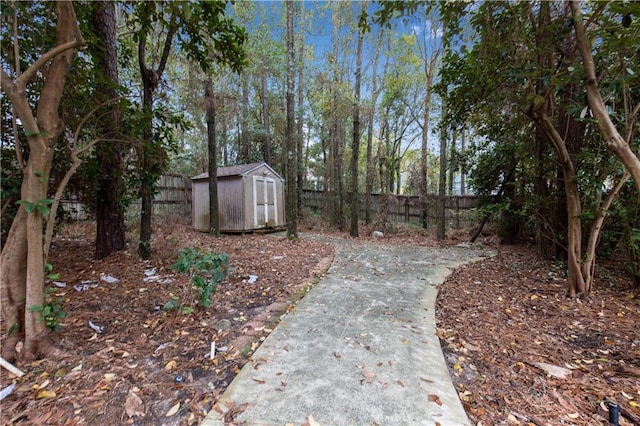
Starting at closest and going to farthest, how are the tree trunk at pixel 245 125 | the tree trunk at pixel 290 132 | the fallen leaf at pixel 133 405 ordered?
the fallen leaf at pixel 133 405 < the tree trunk at pixel 290 132 < the tree trunk at pixel 245 125

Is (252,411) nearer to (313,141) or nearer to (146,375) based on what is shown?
(146,375)

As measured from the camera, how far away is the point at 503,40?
3242 mm

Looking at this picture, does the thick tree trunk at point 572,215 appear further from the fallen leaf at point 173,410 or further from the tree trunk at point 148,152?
the tree trunk at point 148,152

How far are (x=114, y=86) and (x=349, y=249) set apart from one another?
15.9 feet

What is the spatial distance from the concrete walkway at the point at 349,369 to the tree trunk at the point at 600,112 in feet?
6.40

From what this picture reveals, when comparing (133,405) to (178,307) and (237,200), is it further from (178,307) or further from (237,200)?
(237,200)

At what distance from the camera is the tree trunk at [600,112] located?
215 centimetres

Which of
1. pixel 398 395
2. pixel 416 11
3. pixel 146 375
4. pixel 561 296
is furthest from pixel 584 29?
pixel 146 375

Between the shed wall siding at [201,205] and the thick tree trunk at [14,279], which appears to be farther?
the shed wall siding at [201,205]

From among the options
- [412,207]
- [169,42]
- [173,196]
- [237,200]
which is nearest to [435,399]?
[169,42]

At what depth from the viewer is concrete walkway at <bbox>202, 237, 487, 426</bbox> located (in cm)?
147

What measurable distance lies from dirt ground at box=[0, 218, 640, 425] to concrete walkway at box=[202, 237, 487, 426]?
0.13m

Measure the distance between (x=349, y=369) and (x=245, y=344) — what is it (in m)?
0.82

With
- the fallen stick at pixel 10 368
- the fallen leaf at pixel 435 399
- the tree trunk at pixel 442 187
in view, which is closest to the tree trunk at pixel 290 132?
the tree trunk at pixel 442 187
